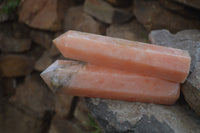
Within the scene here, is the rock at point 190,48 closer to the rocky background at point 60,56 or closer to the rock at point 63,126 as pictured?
the rocky background at point 60,56

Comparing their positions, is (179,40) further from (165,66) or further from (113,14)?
(113,14)

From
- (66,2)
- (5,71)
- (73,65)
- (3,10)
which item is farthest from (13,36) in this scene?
(73,65)

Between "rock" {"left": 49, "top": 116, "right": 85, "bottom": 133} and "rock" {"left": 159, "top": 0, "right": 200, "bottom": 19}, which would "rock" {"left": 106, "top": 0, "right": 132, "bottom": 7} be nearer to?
"rock" {"left": 159, "top": 0, "right": 200, "bottom": 19}

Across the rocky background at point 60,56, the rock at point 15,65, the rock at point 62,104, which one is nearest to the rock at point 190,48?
the rocky background at point 60,56

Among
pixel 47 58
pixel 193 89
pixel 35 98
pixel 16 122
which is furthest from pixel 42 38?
pixel 193 89

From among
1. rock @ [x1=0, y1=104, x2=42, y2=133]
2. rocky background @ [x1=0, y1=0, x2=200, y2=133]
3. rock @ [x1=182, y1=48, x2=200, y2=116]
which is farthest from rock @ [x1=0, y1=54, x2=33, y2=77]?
rock @ [x1=182, y1=48, x2=200, y2=116]

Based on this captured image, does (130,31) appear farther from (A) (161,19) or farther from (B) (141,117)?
(B) (141,117)
